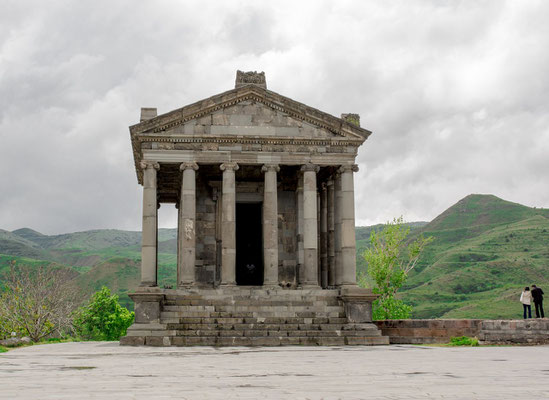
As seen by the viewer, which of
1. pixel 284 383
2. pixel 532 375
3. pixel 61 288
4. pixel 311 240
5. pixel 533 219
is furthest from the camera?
pixel 533 219

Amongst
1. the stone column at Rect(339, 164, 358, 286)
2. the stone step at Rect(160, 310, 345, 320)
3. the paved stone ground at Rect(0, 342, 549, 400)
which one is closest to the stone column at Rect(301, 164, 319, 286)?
the stone column at Rect(339, 164, 358, 286)

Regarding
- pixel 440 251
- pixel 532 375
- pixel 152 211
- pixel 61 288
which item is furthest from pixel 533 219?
pixel 532 375

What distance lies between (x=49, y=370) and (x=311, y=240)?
672 inches

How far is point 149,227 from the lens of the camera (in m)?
26.2

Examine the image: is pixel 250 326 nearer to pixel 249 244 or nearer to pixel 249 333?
pixel 249 333

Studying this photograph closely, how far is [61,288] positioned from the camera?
147ft

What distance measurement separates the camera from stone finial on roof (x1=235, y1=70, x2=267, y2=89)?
1131 inches

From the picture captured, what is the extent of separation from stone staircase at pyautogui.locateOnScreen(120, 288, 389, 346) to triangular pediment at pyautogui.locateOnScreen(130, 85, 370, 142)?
7.13 metres

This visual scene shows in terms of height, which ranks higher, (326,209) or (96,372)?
(326,209)

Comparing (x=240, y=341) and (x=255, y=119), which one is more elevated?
(x=255, y=119)

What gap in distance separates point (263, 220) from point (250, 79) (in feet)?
22.3

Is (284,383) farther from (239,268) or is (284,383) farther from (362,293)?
(239,268)

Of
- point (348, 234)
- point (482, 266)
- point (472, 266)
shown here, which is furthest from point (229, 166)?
point (472, 266)

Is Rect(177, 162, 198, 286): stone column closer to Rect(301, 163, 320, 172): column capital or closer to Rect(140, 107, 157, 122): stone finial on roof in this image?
Rect(140, 107, 157, 122): stone finial on roof
